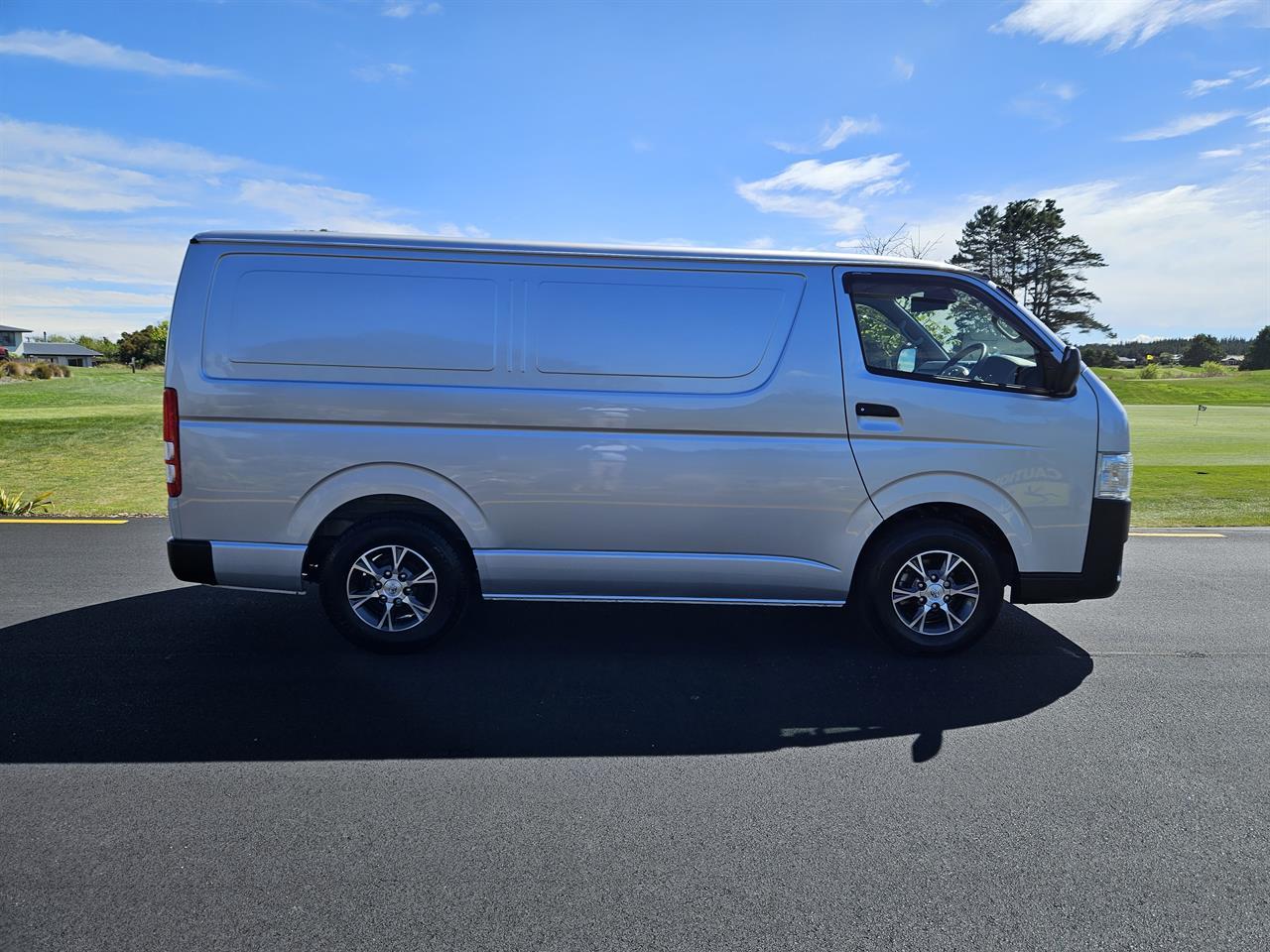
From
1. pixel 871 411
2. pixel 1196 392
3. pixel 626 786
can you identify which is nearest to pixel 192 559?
pixel 626 786

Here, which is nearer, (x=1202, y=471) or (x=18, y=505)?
(x=18, y=505)

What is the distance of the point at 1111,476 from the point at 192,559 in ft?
16.5

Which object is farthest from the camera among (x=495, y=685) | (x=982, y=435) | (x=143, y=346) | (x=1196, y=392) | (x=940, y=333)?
(x=143, y=346)

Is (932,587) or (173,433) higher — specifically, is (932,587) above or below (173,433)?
below

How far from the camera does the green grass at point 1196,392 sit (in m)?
38.3

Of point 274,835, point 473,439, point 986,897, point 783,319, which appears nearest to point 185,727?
point 274,835

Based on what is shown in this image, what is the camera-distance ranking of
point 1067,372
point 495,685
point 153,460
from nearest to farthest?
1. point 495,685
2. point 1067,372
3. point 153,460

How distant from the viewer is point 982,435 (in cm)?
443

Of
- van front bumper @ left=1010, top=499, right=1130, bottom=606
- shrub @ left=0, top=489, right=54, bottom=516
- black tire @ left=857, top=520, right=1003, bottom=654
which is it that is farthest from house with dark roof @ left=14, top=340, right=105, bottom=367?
van front bumper @ left=1010, top=499, right=1130, bottom=606

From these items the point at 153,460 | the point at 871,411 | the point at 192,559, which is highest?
the point at 871,411

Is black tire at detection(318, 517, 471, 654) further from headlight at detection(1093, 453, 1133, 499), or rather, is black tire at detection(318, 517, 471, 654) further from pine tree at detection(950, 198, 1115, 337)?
pine tree at detection(950, 198, 1115, 337)

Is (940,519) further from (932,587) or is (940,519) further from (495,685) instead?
(495,685)

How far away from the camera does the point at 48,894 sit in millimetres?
2447

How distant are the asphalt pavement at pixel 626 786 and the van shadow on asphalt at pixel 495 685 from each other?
0.02 meters
